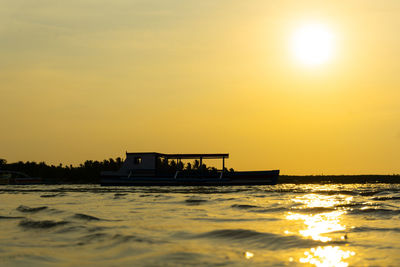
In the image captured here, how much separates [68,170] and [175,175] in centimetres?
6326

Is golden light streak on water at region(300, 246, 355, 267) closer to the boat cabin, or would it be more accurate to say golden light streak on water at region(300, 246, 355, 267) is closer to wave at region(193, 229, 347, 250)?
wave at region(193, 229, 347, 250)

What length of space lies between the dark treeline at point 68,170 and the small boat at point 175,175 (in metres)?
48.7

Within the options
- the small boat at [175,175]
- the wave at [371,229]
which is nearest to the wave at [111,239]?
the wave at [371,229]

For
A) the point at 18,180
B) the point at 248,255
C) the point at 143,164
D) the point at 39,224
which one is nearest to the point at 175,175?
the point at 143,164

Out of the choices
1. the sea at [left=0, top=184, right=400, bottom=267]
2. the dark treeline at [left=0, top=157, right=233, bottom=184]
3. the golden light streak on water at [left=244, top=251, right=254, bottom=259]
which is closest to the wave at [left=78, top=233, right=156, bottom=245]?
the sea at [left=0, top=184, right=400, bottom=267]

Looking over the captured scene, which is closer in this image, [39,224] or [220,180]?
[39,224]

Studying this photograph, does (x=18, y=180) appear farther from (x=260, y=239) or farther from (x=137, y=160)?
(x=260, y=239)

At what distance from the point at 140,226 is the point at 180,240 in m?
2.68

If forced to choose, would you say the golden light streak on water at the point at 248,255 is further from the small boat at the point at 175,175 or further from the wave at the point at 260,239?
the small boat at the point at 175,175

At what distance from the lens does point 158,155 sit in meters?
60.9

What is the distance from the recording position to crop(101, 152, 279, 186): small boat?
5978 centimetres

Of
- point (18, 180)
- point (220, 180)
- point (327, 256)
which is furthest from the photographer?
point (18, 180)

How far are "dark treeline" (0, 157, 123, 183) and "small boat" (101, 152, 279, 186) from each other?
160ft

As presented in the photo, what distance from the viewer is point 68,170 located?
384 feet
